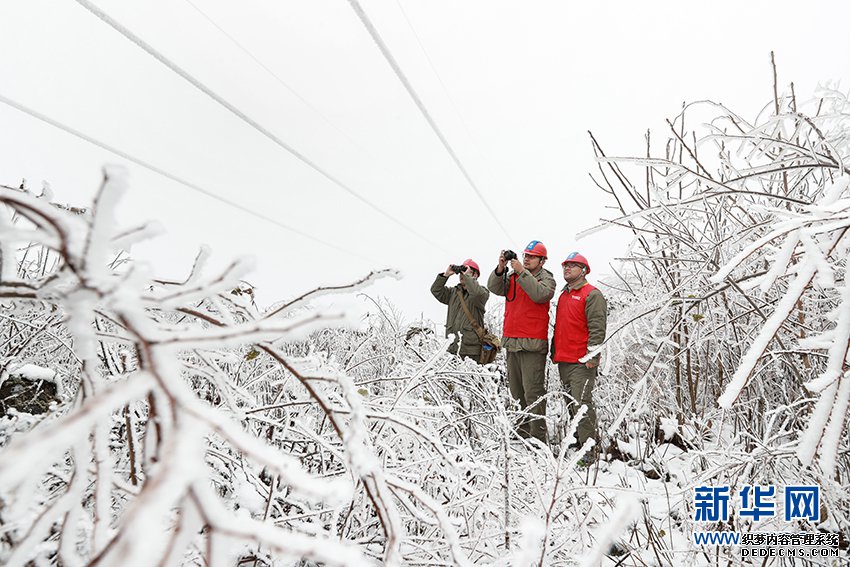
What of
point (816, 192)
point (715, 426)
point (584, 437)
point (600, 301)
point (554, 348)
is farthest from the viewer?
point (554, 348)

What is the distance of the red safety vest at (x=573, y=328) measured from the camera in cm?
370

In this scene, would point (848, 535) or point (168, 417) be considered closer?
point (168, 417)

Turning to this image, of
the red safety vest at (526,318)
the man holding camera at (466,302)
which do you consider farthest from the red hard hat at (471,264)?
the red safety vest at (526,318)

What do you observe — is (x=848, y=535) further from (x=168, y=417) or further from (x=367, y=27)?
(x=367, y=27)

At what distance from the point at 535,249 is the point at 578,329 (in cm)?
80

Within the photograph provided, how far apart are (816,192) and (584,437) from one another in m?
2.07

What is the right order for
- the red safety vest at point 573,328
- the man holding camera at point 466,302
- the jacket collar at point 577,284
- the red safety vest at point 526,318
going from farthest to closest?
the man holding camera at point 466,302
the red safety vest at point 526,318
the jacket collar at point 577,284
the red safety vest at point 573,328

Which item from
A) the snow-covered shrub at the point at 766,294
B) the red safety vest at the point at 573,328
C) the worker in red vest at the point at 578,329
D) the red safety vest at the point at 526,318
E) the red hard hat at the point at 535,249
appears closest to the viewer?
the snow-covered shrub at the point at 766,294

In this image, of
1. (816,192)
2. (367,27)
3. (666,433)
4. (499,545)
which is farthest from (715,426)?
(367,27)

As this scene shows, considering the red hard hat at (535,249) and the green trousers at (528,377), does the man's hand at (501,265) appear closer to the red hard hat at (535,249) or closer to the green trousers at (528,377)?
the red hard hat at (535,249)

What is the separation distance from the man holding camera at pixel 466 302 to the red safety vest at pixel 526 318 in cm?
50

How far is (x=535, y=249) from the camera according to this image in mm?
4148

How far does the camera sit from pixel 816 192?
77.6 inches

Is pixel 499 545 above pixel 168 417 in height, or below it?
below
